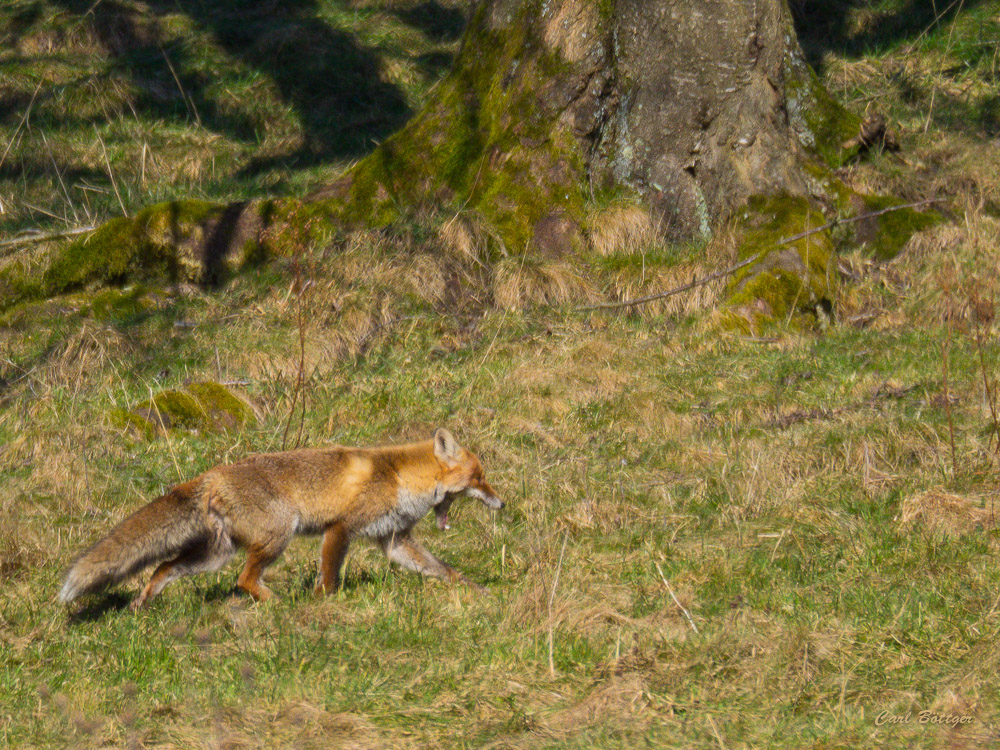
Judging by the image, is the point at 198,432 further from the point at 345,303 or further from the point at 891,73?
the point at 891,73

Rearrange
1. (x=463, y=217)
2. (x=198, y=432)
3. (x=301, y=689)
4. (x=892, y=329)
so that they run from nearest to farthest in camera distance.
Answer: (x=301, y=689), (x=198, y=432), (x=892, y=329), (x=463, y=217)

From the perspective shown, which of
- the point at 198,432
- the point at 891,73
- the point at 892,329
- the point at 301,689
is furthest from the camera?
the point at 891,73

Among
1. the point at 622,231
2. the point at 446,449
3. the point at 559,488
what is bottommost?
the point at 559,488

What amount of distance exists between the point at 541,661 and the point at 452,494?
1852 mm

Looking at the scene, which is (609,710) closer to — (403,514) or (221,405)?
(403,514)

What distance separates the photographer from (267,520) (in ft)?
17.9

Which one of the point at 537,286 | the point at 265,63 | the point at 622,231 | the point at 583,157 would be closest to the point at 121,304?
the point at 537,286

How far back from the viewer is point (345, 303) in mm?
9336

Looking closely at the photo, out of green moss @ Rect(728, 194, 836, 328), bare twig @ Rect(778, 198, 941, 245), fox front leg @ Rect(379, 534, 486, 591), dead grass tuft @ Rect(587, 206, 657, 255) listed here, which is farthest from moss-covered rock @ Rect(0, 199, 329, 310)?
fox front leg @ Rect(379, 534, 486, 591)

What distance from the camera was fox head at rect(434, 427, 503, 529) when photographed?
6.04 m

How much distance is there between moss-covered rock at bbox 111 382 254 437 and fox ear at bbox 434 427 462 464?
8.31 feet

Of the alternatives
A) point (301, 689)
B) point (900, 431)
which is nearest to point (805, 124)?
point (900, 431)

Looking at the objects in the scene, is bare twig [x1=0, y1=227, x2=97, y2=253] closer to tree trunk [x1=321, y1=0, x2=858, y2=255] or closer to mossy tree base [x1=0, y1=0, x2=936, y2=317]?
mossy tree base [x1=0, y1=0, x2=936, y2=317]

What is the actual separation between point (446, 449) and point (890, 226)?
19.3ft
